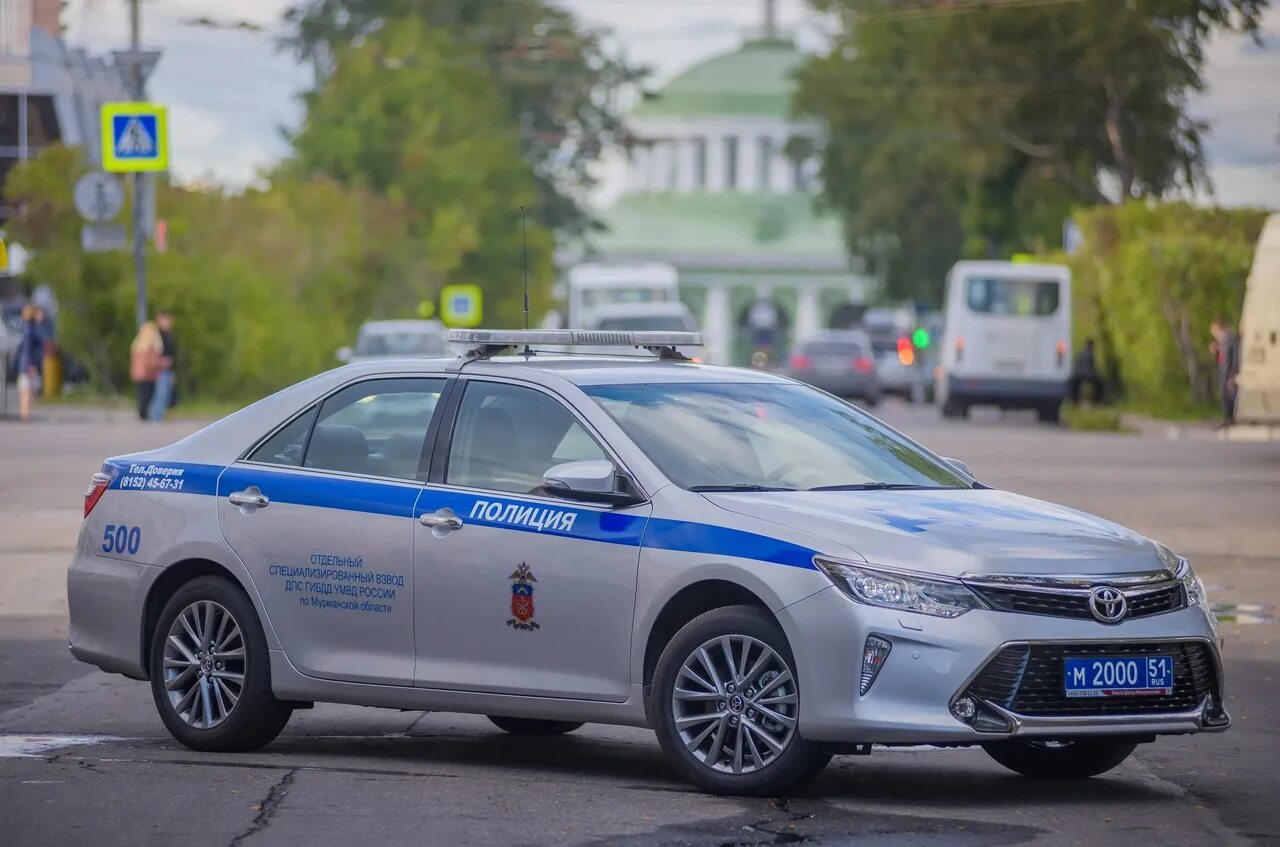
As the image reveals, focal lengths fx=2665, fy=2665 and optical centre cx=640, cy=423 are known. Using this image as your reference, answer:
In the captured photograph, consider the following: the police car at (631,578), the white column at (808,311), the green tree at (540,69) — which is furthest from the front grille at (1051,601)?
the white column at (808,311)

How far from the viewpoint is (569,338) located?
9.66 m

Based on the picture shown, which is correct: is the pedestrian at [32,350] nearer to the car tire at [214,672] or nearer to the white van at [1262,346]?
the white van at [1262,346]

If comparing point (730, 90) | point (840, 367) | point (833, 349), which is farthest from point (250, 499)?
point (730, 90)

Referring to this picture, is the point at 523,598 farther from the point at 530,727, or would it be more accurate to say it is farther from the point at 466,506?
the point at 530,727

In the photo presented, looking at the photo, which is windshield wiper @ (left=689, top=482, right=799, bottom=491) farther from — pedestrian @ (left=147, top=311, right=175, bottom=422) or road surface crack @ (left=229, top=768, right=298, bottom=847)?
pedestrian @ (left=147, top=311, right=175, bottom=422)

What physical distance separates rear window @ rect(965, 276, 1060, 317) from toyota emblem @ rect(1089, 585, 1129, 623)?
42.8 meters

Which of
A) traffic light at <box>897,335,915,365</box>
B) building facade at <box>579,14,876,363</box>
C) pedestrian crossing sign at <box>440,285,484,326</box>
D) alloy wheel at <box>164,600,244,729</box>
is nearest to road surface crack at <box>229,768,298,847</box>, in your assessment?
alloy wheel at <box>164,600,244,729</box>

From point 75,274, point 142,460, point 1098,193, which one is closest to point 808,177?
point 1098,193

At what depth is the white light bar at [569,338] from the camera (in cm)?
949

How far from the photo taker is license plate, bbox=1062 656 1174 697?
801cm

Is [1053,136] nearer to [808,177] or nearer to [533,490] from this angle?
[808,177]

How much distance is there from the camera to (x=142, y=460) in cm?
1016

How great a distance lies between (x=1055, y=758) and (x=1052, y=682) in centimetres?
111

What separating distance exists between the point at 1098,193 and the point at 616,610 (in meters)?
54.5
